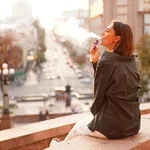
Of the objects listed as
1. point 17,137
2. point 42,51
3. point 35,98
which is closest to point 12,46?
point 35,98

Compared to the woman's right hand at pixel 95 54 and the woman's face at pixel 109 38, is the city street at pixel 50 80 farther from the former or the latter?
the woman's face at pixel 109 38

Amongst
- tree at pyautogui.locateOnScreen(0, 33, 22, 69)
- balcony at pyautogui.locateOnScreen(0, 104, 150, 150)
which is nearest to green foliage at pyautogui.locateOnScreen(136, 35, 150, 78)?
tree at pyautogui.locateOnScreen(0, 33, 22, 69)

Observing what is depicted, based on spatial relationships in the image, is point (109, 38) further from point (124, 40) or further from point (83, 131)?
point (83, 131)

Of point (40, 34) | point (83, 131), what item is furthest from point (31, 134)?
point (40, 34)

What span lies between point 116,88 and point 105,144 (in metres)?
0.43

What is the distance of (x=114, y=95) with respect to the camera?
2.55 m

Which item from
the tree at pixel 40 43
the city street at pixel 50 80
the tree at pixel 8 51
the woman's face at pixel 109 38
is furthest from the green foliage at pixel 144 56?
the woman's face at pixel 109 38

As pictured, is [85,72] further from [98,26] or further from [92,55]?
[92,55]

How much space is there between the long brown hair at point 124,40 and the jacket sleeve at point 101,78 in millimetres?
154

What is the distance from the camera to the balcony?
2.51 metres

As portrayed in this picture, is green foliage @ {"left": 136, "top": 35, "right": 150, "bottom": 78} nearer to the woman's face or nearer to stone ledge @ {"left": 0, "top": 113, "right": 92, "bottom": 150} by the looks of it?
stone ledge @ {"left": 0, "top": 113, "right": 92, "bottom": 150}

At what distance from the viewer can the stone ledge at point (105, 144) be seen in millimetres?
2462

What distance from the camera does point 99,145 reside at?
8.30 feet

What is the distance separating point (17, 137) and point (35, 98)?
2369 centimetres
